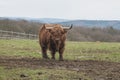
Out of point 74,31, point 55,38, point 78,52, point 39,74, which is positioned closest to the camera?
point 39,74

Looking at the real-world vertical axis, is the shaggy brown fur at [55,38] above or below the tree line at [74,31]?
above

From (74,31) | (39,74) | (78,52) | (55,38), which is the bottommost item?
(74,31)

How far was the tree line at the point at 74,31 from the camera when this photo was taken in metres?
77.3

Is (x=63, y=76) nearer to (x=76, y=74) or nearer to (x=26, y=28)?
(x=76, y=74)

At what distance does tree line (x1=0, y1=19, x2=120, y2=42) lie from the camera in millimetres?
77281

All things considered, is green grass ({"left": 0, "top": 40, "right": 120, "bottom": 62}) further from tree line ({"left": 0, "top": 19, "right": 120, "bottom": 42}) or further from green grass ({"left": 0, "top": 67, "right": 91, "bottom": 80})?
tree line ({"left": 0, "top": 19, "right": 120, "bottom": 42})

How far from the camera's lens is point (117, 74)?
13.3 metres

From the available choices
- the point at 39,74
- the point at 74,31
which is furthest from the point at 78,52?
the point at 74,31

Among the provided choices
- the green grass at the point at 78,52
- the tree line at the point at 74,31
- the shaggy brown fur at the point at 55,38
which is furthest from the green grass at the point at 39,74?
the tree line at the point at 74,31

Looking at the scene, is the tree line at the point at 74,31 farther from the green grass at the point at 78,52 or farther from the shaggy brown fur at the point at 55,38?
the shaggy brown fur at the point at 55,38

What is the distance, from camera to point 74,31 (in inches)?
3868

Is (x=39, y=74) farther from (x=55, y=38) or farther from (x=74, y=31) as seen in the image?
(x=74, y=31)

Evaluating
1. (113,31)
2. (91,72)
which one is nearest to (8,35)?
(91,72)

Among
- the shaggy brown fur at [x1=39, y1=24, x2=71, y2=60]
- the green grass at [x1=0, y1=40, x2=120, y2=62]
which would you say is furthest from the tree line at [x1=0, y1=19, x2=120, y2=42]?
the shaggy brown fur at [x1=39, y1=24, x2=71, y2=60]
